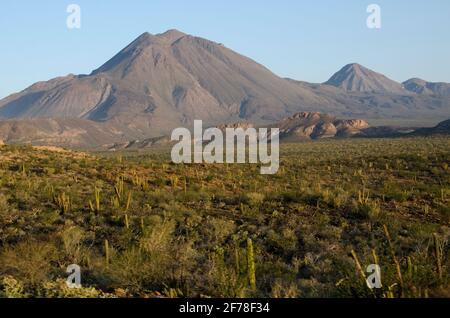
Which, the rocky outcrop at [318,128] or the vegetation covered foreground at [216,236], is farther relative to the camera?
the rocky outcrop at [318,128]

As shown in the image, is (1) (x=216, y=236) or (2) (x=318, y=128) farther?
(2) (x=318, y=128)

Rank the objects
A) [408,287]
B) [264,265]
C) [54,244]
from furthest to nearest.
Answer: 1. [54,244]
2. [264,265]
3. [408,287]

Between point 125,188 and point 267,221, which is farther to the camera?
point 125,188

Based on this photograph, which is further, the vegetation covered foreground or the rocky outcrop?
the rocky outcrop

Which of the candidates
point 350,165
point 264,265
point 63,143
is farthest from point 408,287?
point 63,143

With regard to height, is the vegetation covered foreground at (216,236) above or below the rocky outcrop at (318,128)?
below

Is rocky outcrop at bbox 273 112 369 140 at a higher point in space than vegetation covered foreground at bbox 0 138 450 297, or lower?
higher
